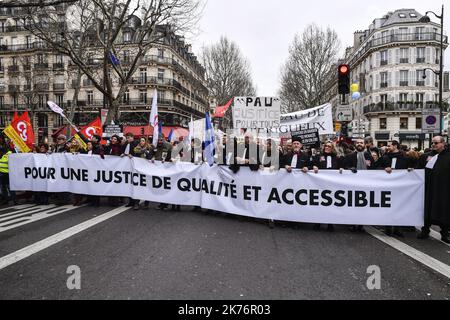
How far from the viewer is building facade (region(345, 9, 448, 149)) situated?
4569cm

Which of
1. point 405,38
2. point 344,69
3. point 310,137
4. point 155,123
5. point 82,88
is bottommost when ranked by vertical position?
point 310,137

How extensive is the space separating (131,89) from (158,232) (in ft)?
150

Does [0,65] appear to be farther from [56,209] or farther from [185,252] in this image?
[185,252]

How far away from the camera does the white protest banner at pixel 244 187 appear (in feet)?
19.4

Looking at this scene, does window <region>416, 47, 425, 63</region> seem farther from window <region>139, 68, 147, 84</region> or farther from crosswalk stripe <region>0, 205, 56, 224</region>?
crosswalk stripe <region>0, 205, 56, 224</region>

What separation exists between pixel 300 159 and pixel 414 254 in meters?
2.81

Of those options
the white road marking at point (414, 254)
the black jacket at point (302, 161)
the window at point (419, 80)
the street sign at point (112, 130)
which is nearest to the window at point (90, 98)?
the street sign at point (112, 130)

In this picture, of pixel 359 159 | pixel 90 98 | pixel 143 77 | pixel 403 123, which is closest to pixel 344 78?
pixel 359 159

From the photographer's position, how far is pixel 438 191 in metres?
5.49

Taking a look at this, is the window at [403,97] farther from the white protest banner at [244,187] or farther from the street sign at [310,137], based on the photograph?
the white protest banner at [244,187]

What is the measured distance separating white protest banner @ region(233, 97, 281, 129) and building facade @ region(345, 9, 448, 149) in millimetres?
41441

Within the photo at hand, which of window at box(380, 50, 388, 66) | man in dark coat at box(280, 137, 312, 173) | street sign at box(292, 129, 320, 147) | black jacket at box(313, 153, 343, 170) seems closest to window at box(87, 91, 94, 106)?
window at box(380, 50, 388, 66)

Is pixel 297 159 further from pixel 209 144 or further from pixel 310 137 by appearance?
pixel 209 144
